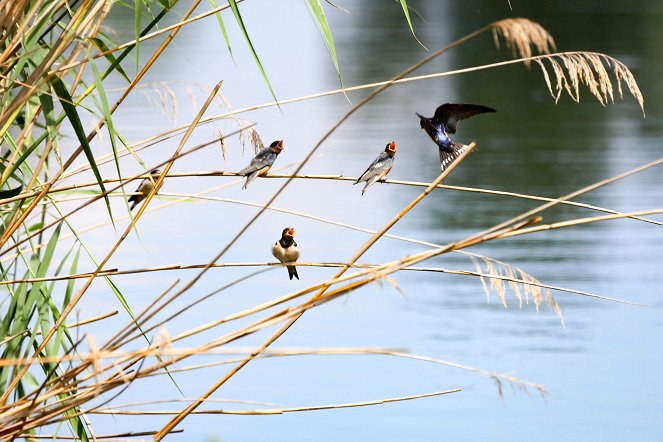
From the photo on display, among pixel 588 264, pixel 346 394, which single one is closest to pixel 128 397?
pixel 346 394

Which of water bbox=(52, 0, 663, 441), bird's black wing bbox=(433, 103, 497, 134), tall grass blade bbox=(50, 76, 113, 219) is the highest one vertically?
tall grass blade bbox=(50, 76, 113, 219)

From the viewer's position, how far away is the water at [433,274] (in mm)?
3697

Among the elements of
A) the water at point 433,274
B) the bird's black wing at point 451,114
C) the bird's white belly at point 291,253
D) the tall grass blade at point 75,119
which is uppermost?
the tall grass blade at point 75,119

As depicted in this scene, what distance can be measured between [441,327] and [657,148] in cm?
340

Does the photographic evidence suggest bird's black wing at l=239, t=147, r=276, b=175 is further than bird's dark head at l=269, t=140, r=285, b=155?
No

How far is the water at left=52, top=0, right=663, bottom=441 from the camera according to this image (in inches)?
146

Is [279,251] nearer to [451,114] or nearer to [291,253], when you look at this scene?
[291,253]

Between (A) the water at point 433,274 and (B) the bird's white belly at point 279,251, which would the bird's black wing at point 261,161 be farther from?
(B) the bird's white belly at point 279,251

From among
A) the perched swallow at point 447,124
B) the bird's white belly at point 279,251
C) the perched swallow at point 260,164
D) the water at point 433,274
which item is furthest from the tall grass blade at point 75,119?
the bird's white belly at point 279,251

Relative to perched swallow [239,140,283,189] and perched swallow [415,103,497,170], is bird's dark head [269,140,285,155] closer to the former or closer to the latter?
perched swallow [239,140,283,189]

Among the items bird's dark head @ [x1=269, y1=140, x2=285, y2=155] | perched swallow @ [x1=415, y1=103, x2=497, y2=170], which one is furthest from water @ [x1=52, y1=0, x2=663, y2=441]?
perched swallow @ [x1=415, y1=103, x2=497, y2=170]

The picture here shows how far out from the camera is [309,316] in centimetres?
459

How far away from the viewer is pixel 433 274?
5.23 meters

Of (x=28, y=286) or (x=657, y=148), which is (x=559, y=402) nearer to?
(x=28, y=286)
